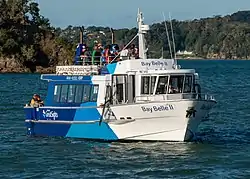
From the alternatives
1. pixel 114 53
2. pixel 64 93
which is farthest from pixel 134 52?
pixel 64 93

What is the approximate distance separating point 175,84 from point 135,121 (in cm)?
221

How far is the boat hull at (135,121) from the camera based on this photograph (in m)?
27.3

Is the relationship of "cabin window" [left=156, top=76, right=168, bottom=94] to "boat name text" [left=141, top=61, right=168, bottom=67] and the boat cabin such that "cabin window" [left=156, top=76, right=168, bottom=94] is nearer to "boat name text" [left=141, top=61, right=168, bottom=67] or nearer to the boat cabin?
the boat cabin

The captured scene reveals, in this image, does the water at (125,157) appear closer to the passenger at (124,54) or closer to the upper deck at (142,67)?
the upper deck at (142,67)

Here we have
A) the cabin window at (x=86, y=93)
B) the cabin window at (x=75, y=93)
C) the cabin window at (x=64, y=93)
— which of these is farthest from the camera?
the cabin window at (x=64, y=93)

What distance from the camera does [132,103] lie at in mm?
27562

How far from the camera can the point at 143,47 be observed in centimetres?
2956

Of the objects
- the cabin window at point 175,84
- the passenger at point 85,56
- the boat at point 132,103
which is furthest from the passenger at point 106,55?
the cabin window at point 175,84

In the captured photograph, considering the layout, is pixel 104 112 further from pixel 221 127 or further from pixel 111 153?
pixel 221 127

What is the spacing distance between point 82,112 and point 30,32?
9542cm

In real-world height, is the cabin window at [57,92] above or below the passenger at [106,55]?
below

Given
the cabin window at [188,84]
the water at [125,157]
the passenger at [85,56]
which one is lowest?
the water at [125,157]

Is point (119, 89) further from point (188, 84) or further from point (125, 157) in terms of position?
point (125, 157)

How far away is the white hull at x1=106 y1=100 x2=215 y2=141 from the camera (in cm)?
2722
